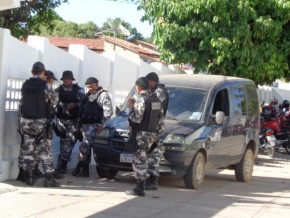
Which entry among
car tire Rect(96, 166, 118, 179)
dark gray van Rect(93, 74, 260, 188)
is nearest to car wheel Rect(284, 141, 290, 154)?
dark gray van Rect(93, 74, 260, 188)

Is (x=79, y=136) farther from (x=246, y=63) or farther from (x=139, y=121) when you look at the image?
(x=246, y=63)

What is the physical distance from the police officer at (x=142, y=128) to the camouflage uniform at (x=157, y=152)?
0.18 m

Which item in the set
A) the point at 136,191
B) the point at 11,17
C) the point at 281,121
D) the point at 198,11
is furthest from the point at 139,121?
the point at 11,17

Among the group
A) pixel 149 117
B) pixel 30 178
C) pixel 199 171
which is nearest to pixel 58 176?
pixel 30 178

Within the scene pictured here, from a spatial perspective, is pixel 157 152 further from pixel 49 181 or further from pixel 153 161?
pixel 49 181

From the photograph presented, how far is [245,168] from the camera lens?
11.4m

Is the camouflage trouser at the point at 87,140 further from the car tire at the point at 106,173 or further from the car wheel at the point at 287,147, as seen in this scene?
the car wheel at the point at 287,147

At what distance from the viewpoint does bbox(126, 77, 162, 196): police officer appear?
869 centimetres

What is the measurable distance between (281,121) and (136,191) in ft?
34.0

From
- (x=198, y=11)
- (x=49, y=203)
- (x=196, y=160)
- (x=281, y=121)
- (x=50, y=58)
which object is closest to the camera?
(x=49, y=203)

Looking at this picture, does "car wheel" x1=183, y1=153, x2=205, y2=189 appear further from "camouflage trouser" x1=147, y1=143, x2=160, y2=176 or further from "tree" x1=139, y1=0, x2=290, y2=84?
"tree" x1=139, y1=0, x2=290, y2=84

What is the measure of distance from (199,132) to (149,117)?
1247 millimetres

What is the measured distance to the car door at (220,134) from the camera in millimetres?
10078

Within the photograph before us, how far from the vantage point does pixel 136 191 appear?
28.8 ft
